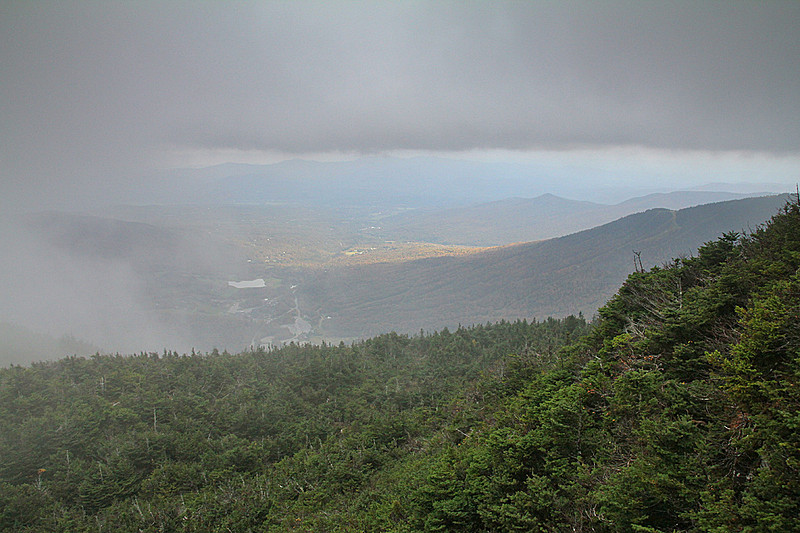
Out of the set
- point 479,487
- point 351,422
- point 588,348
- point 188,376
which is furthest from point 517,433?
point 188,376

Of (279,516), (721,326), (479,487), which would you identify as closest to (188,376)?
(279,516)

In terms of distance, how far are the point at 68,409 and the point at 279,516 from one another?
2779cm

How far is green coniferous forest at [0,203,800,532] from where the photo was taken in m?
8.84

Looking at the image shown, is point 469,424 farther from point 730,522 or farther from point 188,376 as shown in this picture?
point 188,376

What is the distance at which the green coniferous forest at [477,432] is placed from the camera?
8844mm

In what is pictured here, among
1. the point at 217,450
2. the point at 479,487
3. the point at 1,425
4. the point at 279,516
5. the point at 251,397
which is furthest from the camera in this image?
the point at 251,397

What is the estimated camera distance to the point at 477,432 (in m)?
20.0

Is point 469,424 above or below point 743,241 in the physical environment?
below

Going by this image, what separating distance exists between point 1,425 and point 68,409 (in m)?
5.21

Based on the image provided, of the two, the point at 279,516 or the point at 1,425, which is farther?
the point at 1,425

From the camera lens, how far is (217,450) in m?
32.9

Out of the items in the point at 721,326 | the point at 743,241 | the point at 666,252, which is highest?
the point at 743,241

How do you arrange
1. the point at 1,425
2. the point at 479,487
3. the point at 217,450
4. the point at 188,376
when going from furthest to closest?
the point at 188,376 → the point at 1,425 → the point at 217,450 → the point at 479,487

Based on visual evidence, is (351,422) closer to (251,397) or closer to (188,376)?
(251,397)
